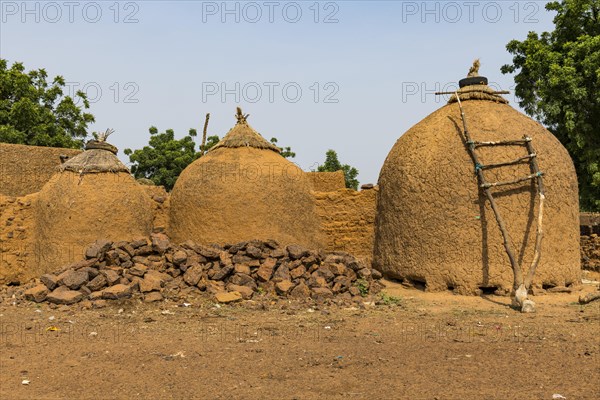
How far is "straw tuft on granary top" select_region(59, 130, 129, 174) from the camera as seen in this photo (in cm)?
896

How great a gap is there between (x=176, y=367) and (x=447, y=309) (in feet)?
13.3

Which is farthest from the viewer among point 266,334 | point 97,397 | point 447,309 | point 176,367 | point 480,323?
point 447,309

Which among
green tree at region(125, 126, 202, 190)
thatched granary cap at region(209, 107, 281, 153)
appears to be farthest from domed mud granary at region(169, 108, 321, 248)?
green tree at region(125, 126, 202, 190)

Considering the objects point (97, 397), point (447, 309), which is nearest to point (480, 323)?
point (447, 309)

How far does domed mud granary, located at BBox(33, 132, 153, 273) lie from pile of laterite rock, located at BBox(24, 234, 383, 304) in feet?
1.71

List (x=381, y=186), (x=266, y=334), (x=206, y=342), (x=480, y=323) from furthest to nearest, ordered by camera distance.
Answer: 1. (x=381, y=186)
2. (x=480, y=323)
3. (x=266, y=334)
4. (x=206, y=342)

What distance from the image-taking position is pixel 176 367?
4453 millimetres

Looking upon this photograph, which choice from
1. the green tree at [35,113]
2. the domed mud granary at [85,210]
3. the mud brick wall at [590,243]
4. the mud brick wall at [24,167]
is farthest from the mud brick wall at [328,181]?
the green tree at [35,113]

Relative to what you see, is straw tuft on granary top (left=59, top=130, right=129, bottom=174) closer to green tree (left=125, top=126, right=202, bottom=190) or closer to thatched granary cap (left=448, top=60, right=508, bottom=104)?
thatched granary cap (left=448, top=60, right=508, bottom=104)

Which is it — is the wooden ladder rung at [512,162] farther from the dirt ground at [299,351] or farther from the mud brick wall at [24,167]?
the mud brick wall at [24,167]

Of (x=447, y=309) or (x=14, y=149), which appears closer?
(x=447, y=309)

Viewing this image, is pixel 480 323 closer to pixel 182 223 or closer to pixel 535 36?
pixel 182 223

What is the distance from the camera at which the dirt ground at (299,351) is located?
12.9ft

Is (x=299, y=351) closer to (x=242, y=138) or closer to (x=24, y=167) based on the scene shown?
(x=242, y=138)
